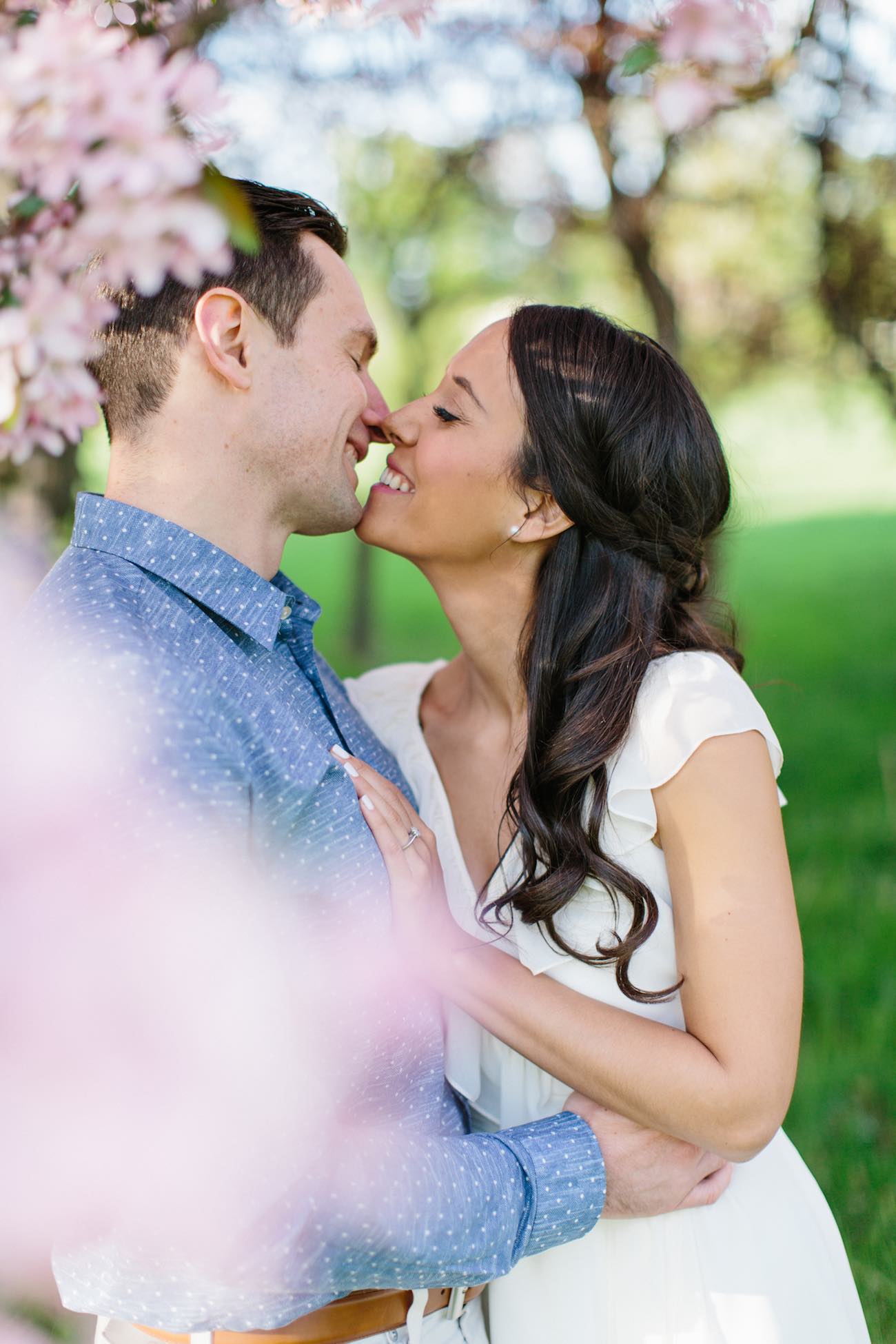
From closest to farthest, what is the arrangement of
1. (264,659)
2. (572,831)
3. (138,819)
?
(138,819), (264,659), (572,831)

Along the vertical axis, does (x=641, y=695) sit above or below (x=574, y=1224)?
above

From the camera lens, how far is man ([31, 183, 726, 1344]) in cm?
168

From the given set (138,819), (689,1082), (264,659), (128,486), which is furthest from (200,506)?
(689,1082)

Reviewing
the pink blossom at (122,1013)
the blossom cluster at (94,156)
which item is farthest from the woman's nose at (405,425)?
the pink blossom at (122,1013)

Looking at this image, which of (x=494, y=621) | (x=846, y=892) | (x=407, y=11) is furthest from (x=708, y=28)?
(x=846, y=892)

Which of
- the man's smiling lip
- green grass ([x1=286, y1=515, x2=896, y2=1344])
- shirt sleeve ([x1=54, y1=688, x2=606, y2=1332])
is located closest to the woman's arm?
shirt sleeve ([x1=54, y1=688, x2=606, y2=1332])

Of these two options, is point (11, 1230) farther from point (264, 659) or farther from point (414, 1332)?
point (264, 659)

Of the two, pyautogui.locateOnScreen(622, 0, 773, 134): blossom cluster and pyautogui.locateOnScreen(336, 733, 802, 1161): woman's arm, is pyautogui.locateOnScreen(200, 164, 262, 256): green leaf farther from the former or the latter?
pyautogui.locateOnScreen(336, 733, 802, 1161): woman's arm

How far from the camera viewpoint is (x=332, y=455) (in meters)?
2.36

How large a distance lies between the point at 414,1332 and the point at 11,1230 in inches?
27.7

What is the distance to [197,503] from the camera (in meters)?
2.12

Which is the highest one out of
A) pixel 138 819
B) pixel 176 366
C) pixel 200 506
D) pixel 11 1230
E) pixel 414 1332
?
pixel 176 366

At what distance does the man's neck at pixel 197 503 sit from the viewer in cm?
210

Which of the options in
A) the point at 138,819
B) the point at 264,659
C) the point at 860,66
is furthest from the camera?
the point at 860,66
